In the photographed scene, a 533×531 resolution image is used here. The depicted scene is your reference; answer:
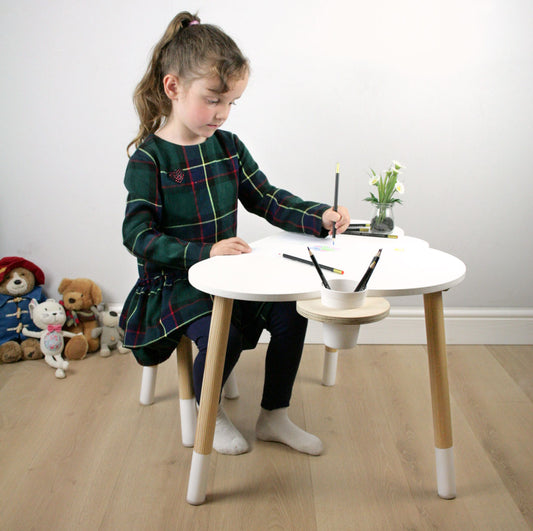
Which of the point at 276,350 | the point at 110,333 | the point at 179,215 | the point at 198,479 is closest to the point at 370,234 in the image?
the point at 276,350

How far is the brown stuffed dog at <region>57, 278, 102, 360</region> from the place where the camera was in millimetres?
2096

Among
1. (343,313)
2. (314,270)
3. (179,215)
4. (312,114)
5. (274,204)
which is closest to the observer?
(343,313)

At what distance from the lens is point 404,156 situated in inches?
80.6

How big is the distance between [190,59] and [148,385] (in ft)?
2.96

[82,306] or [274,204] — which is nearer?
[274,204]

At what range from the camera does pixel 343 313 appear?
105 centimetres

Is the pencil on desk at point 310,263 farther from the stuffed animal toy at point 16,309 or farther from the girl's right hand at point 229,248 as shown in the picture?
the stuffed animal toy at point 16,309

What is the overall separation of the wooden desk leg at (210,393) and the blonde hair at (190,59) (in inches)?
20.1

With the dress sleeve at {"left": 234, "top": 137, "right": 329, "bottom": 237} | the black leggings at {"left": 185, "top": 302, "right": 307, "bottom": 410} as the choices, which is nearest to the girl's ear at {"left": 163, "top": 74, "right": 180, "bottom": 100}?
the dress sleeve at {"left": 234, "top": 137, "right": 329, "bottom": 237}

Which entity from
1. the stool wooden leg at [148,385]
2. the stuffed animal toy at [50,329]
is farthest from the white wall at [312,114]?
Answer: the stool wooden leg at [148,385]

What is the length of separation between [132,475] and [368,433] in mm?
617

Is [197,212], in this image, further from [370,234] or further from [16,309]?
[16,309]

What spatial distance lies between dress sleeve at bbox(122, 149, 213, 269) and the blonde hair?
0.16 metres

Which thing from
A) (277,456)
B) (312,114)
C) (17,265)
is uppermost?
(312,114)
